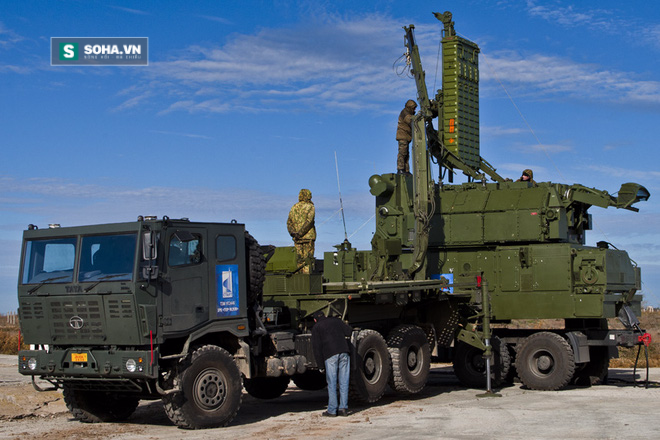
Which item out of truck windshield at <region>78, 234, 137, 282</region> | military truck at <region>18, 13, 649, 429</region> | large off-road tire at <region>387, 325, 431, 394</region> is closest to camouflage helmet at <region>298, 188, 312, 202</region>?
military truck at <region>18, 13, 649, 429</region>

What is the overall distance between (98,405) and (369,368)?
14.7ft

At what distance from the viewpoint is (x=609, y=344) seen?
57.0 ft

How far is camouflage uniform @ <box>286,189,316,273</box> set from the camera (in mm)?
16656

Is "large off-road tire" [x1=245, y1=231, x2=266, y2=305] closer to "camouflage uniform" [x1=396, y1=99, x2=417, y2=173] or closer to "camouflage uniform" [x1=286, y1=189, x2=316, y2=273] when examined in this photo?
"camouflage uniform" [x1=286, y1=189, x2=316, y2=273]

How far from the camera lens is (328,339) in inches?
523

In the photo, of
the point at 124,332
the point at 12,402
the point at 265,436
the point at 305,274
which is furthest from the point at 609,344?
the point at 12,402

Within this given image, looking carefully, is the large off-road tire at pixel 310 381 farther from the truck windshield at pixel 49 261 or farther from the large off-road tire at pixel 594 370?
the truck windshield at pixel 49 261

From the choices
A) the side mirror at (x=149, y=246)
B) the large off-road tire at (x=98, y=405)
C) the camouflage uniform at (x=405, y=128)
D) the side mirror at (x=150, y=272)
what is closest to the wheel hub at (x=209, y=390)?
the large off-road tire at (x=98, y=405)

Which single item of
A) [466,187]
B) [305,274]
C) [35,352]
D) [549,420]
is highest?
[466,187]

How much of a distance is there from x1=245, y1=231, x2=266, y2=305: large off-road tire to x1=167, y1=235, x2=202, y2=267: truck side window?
1.12m

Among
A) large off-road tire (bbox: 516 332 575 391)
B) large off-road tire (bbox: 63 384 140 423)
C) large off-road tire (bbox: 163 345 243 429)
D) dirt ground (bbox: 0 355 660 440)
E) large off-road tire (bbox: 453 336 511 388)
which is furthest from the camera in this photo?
large off-road tire (bbox: 453 336 511 388)

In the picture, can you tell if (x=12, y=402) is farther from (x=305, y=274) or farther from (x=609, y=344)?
(x=609, y=344)

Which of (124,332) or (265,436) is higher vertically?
(124,332)

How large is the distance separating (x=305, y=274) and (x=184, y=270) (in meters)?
2.95
